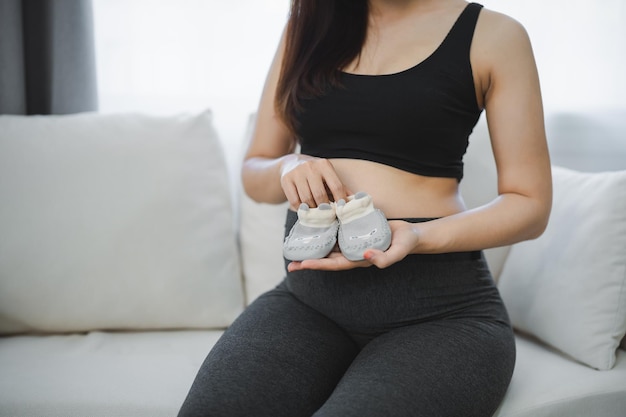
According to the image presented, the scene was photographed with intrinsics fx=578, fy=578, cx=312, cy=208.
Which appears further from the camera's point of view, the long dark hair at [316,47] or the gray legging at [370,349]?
the long dark hair at [316,47]

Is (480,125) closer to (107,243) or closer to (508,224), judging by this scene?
(508,224)

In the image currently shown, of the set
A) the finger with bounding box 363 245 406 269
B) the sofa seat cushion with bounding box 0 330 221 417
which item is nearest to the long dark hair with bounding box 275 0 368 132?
the finger with bounding box 363 245 406 269

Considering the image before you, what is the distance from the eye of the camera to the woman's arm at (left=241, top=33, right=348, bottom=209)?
0.94 metres

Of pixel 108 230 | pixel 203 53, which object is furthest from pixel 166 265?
pixel 203 53

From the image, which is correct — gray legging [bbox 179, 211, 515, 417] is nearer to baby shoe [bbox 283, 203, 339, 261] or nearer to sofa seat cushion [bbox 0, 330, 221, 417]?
baby shoe [bbox 283, 203, 339, 261]

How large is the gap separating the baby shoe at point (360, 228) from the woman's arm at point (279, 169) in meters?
0.05

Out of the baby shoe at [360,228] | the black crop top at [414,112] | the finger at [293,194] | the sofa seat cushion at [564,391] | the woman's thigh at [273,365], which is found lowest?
the sofa seat cushion at [564,391]

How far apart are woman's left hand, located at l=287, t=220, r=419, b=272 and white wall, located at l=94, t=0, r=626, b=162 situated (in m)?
1.04

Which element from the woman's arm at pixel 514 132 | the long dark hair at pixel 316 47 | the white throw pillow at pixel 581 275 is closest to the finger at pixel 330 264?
the woman's arm at pixel 514 132

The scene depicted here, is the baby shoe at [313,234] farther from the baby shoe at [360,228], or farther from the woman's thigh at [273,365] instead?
the woman's thigh at [273,365]

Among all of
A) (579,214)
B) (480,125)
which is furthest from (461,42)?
(480,125)

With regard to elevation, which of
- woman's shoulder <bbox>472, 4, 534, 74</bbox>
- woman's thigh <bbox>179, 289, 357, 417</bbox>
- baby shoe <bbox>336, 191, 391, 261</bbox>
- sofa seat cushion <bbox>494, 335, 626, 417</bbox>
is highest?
woman's shoulder <bbox>472, 4, 534, 74</bbox>

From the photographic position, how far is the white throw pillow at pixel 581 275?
3.94 ft

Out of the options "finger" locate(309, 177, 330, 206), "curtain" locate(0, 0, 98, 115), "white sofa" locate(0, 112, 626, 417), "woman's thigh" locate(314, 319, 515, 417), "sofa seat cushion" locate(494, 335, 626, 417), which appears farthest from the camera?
"curtain" locate(0, 0, 98, 115)
